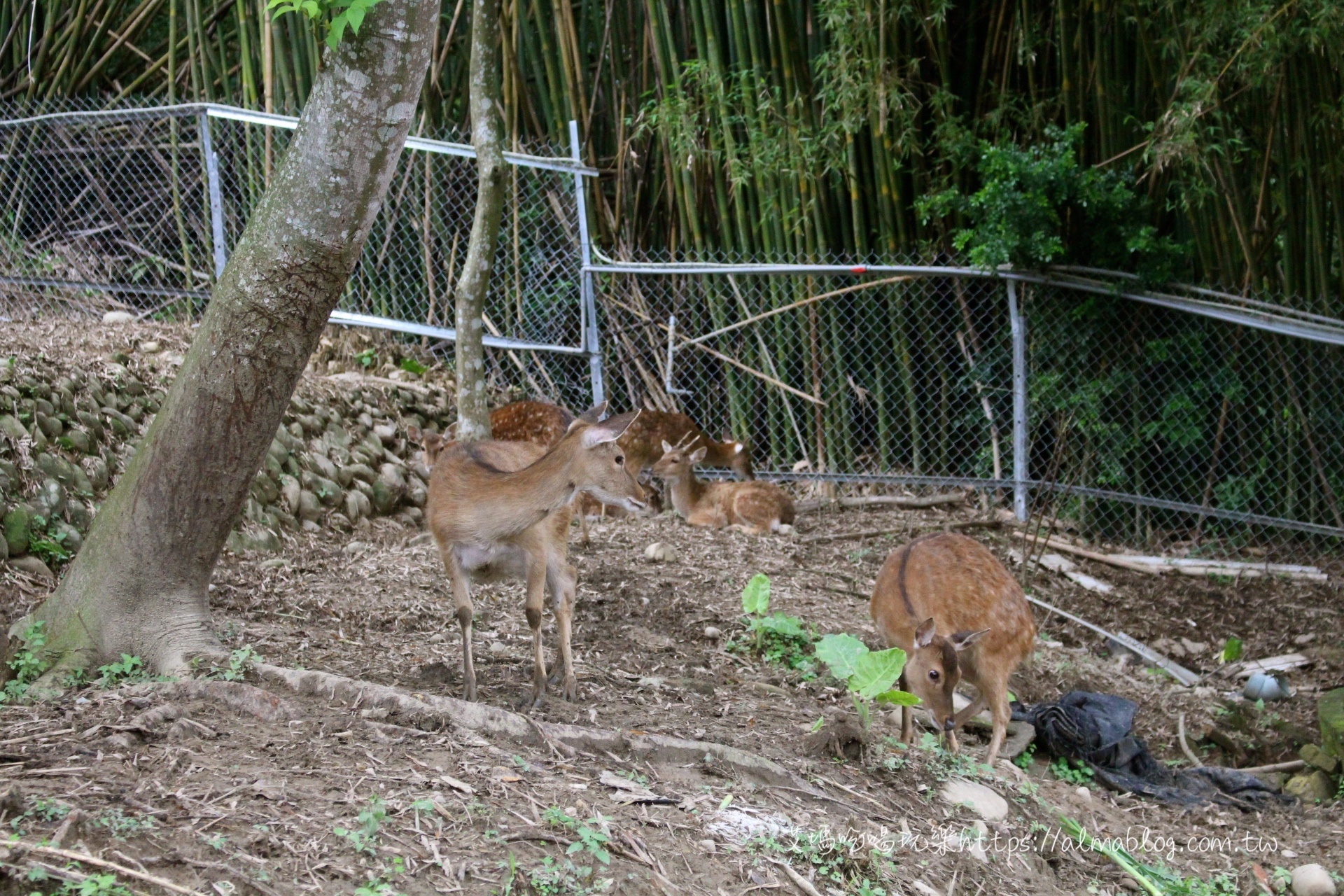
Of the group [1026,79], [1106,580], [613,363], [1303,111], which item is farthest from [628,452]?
[1303,111]

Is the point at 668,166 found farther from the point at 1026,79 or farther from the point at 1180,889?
the point at 1180,889

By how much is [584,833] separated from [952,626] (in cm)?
285

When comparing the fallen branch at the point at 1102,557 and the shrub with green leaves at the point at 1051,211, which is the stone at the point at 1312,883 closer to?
the fallen branch at the point at 1102,557

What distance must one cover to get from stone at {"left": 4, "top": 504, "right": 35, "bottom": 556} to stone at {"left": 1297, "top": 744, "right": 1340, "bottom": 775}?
5849mm

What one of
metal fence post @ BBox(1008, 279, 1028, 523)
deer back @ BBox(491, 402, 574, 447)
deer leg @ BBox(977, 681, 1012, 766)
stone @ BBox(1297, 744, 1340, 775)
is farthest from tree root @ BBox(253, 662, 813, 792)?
metal fence post @ BBox(1008, 279, 1028, 523)

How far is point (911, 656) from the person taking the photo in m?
5.52

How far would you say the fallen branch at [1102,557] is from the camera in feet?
28.8

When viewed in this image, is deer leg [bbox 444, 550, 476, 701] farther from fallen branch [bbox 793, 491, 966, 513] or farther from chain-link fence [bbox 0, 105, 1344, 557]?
fallen branch [bbox 793, 491, 966, 513]

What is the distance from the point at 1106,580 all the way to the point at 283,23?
25.1 ft

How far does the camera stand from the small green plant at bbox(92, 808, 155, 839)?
9.38 ft

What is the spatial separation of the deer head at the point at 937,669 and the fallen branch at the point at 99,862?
10.9ft

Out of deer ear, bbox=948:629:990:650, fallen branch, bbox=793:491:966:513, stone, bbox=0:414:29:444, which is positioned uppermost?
stone, bbox=0:414:29:444

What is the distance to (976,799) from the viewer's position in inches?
171

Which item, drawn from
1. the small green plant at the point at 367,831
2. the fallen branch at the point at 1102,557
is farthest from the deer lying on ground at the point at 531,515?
the fallen branch at the point at 1102,557
